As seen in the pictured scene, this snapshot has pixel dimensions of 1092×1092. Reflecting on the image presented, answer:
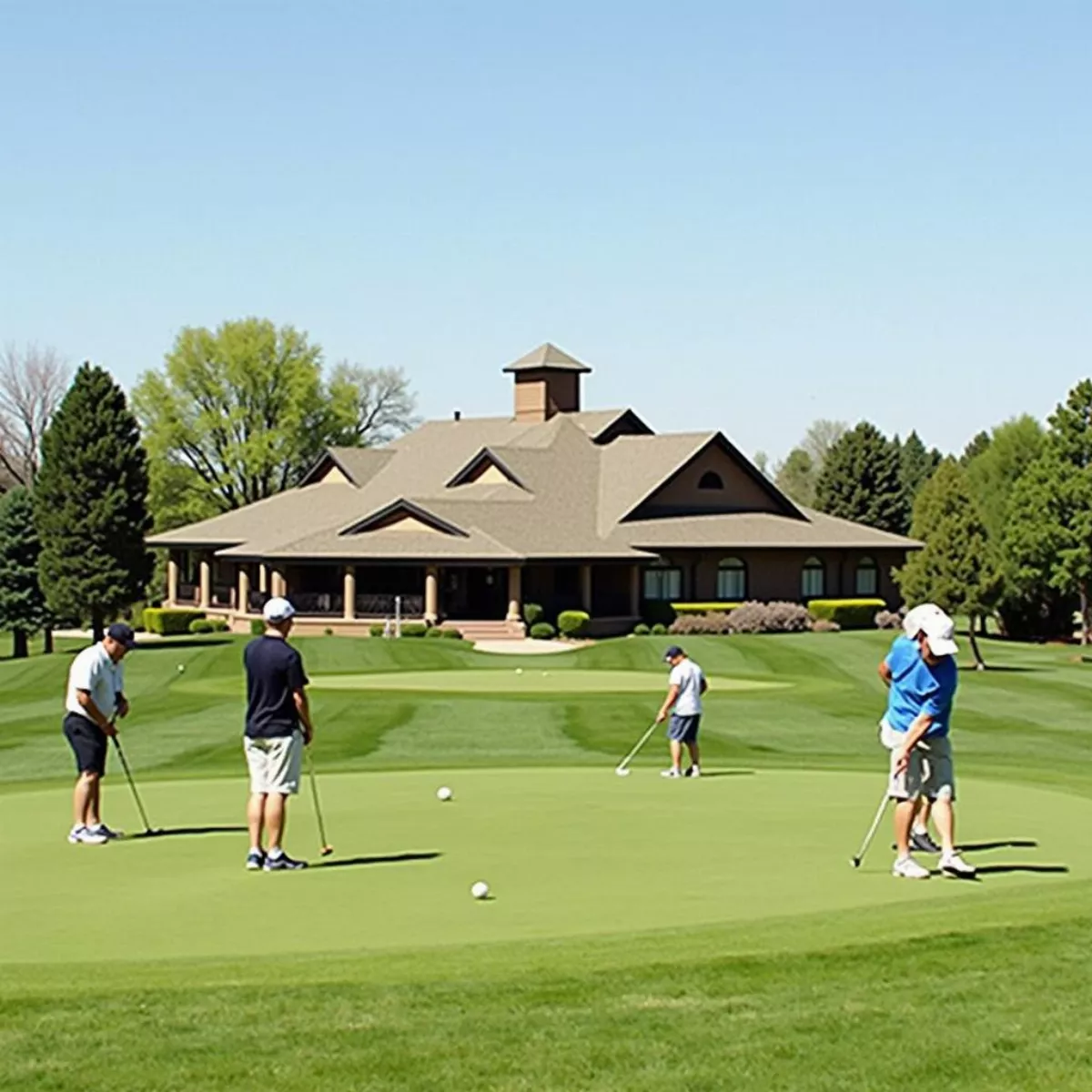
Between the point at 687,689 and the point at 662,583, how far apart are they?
49.7 m

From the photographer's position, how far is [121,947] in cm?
1083

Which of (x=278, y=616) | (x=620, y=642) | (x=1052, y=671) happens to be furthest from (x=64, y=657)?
(x=278, y=616)

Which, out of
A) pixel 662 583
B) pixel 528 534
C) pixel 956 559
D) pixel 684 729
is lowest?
pixel 684 729

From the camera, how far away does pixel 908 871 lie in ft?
43.3

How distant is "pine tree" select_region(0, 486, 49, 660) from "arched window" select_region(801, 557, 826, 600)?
28.0 metres

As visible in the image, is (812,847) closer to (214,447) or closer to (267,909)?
(267,909)

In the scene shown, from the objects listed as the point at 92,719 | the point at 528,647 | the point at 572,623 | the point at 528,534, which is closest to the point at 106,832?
the point at 92,719

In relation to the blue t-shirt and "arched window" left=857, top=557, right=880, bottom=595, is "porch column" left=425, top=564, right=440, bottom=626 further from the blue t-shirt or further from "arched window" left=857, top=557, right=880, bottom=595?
the blue t-shirt

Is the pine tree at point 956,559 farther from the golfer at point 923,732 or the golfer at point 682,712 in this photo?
the golfer at point 923,732

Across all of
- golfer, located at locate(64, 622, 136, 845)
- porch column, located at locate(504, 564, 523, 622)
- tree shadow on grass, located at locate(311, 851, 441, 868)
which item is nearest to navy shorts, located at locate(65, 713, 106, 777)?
golfer, located at locate(64, 622, 136, 845)

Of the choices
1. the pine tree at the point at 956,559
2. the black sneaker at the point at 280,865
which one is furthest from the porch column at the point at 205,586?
the black sneaker at the point at 280,865

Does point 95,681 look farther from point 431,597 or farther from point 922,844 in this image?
point 431,597

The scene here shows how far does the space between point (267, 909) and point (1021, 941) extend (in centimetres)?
455

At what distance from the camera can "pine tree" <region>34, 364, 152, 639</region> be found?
199 ft
